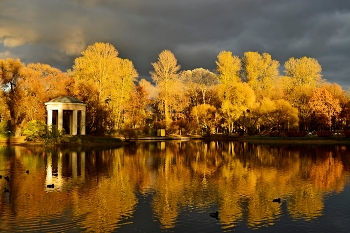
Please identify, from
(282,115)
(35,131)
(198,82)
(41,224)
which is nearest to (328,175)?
(41,224)

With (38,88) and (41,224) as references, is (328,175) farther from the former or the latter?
(38,88)

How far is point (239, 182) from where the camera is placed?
20047 mm

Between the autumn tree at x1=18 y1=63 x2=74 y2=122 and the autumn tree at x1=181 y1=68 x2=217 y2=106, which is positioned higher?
the autumn tree at x1=181 y1=68 x2=217 y2=106

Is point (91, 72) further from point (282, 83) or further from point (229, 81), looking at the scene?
point (282, 83)

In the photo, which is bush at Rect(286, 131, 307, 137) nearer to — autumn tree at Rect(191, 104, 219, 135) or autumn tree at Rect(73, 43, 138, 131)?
autumn tree at Rect(191, 104, 219, 135)

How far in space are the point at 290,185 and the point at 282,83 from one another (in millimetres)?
60114

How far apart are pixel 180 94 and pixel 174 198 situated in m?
58.8

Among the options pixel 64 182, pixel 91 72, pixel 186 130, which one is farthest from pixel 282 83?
pixel 64 182

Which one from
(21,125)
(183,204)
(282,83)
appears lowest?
(183,204)

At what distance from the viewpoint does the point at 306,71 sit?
239 feet

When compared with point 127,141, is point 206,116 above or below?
above

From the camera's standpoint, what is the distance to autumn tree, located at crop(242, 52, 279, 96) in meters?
76.7

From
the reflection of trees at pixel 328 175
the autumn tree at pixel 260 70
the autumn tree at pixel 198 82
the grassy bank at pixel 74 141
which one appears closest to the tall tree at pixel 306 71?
the autumn tree at pixel 260 70

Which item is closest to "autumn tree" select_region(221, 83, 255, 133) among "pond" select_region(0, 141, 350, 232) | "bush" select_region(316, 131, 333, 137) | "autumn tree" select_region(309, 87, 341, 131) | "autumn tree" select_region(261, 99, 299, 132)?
"autumn tree" select_region(261, 99, 299, 132)
